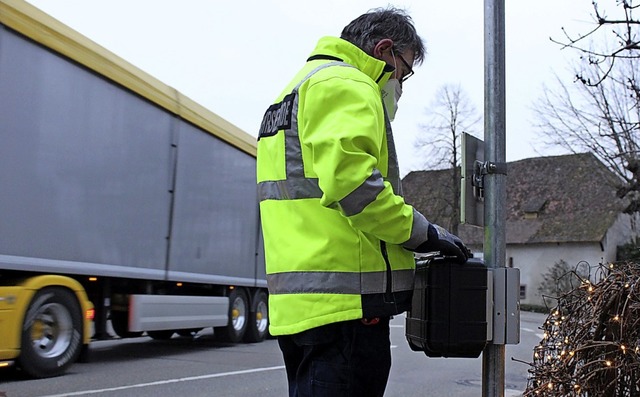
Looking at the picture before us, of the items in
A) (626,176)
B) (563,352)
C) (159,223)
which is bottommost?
(563,352)

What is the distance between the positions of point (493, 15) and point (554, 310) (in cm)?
201

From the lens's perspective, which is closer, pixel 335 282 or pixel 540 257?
pixel 335 282

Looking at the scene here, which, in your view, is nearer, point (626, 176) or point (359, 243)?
point (359, 243)

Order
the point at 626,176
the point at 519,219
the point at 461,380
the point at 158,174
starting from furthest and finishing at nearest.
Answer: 1. the point at 519,219
2. the point at 626,176
3. the point at 158,174
4. the point at 461,380

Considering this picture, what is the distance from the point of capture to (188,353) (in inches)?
441

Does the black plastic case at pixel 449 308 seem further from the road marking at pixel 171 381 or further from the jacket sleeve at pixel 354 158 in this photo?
the road marking at pixel 171 381

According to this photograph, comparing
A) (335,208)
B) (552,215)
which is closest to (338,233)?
(335,208)

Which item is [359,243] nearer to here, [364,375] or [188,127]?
[364,375]

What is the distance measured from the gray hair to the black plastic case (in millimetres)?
798

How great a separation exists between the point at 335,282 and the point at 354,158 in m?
0.42

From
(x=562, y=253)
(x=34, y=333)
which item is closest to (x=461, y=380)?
(x=34, y=333)

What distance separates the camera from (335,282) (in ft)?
7.97

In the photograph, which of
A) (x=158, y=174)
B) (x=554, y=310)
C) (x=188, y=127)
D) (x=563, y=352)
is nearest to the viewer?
(x=563, y=352)

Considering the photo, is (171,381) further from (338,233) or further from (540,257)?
(540,257)
